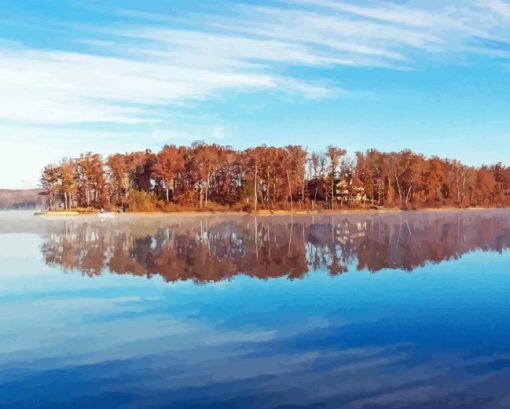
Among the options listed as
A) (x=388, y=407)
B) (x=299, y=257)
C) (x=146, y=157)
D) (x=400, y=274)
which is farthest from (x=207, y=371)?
(x=146, y=157)

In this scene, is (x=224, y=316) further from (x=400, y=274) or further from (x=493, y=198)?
(x=493, y=198)

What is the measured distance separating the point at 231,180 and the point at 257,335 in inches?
4110

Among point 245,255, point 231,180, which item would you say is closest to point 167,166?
point 231,180

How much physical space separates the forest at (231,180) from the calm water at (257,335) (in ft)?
277

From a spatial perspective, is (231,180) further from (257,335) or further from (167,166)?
(257,335)

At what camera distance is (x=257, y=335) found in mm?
12562

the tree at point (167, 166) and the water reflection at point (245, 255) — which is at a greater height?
the tree at point (167, 166)

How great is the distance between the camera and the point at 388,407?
26.7 ft

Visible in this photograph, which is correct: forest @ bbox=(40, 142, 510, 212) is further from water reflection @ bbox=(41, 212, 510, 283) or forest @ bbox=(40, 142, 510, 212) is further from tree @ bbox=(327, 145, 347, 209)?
water reflection @ bbox=(41, 212, 510, 283)

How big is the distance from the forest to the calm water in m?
84.3

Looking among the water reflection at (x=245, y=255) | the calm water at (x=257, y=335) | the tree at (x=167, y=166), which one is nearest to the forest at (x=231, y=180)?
the tree at (x=167, y=166)

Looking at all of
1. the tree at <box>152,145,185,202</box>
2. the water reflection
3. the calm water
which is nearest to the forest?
the tree at <box>152,145,185,202</box>

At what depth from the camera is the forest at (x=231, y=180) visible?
10981 cm

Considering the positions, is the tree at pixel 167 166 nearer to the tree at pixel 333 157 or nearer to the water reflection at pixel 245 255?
the tree at pixel 333 157
